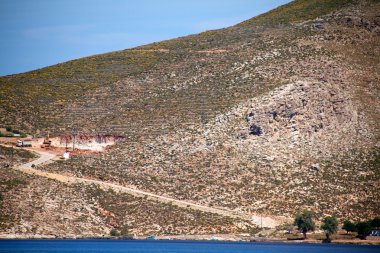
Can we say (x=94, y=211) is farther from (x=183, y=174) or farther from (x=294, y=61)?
(x=294, y=61)

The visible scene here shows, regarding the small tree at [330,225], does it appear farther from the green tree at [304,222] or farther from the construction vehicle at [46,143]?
the construction vehicle at [46,143]

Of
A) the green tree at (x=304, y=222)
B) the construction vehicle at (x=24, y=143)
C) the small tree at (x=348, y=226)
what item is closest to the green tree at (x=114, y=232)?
the green tree at (x=304, y=222)

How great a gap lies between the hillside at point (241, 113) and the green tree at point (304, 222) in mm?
4581

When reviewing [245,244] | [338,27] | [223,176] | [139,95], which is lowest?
[245,244]

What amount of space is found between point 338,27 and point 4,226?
65601 millimetres

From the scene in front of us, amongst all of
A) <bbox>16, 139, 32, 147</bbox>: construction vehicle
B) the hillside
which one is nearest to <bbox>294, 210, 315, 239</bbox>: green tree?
the hillside

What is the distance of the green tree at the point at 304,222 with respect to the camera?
328 feet

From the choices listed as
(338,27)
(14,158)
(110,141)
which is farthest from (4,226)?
(338,27)

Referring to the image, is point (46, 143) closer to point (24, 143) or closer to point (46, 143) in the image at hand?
point (46, 143)

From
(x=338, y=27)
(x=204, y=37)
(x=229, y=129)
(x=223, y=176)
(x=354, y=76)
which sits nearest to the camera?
(x=223, y=176)

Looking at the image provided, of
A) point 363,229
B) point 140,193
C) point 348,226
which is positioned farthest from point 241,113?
point 363,229

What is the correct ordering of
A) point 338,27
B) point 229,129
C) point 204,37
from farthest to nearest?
point 204,37, point 338,27, point 229,129

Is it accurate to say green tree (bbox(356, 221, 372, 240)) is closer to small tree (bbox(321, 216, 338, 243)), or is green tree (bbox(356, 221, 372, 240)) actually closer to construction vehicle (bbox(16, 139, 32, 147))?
small tree (bbox(321, 216, 338, 243))

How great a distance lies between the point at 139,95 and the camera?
451ft
